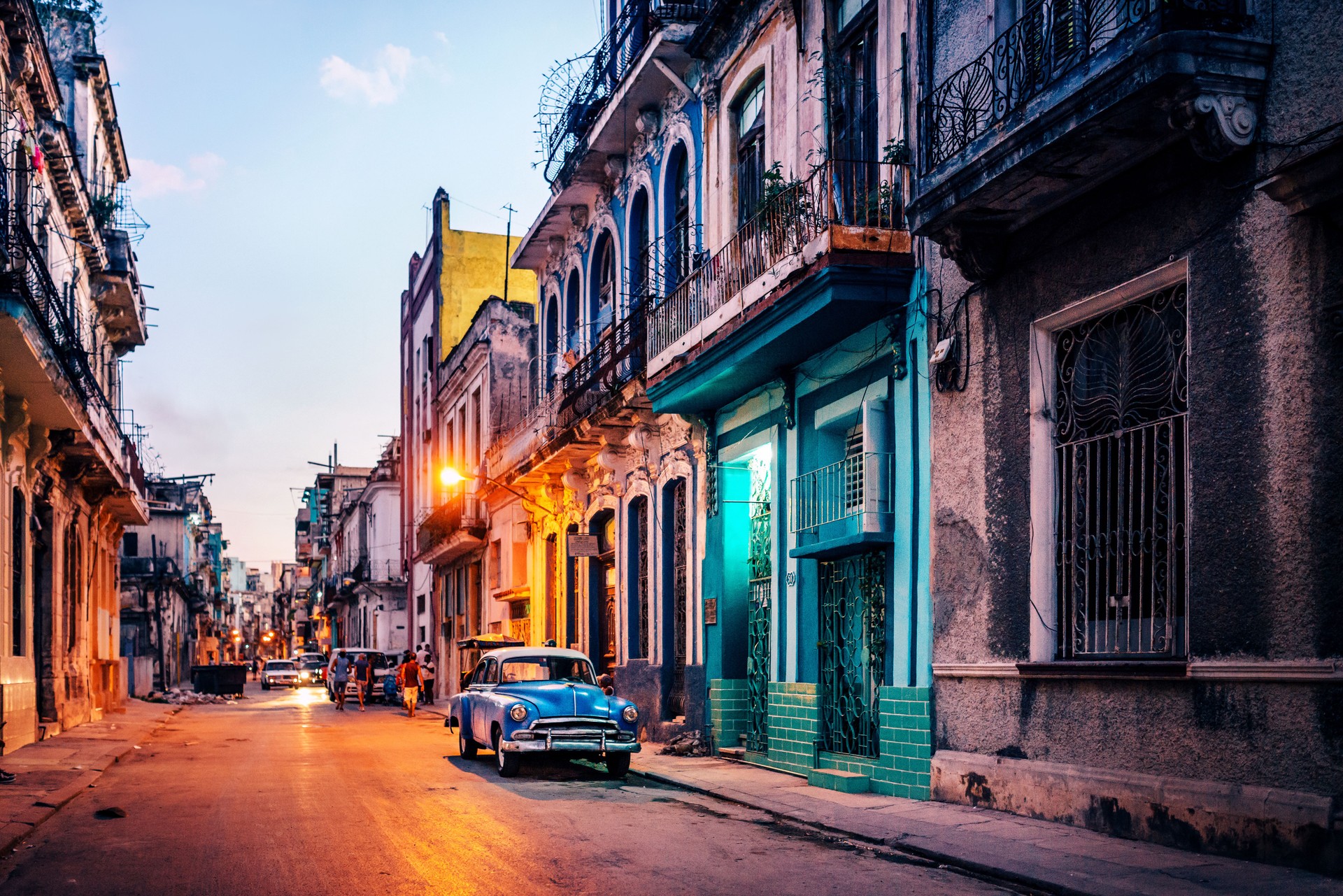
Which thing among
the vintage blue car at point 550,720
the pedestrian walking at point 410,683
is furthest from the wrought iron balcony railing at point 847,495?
the pedestrian walking at point 410,683

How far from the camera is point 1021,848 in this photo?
29.1ft

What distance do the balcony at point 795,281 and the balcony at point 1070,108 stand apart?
1.12 metres

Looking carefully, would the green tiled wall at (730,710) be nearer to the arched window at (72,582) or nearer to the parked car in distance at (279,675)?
the arched window at (72,582)

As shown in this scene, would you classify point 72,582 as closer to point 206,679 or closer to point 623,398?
point 623,398

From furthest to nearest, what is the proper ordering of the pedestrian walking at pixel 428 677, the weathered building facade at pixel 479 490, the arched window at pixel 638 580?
the pedestrian walking at pixel 428 677
the weathered building facade at pixel 479 490
the arched window at pixel 638 580

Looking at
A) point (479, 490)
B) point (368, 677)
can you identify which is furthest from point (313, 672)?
point (479, 490)

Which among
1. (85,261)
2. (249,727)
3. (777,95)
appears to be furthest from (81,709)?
(777,95)

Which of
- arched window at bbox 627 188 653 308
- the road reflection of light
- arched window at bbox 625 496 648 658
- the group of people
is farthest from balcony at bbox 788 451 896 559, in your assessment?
the road reflection of light

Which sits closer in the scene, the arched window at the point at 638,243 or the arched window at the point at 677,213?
the arched window at the point at 677,213

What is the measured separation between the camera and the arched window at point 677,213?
18.8 m

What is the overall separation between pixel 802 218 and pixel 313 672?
50275mm

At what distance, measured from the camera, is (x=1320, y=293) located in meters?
7.93

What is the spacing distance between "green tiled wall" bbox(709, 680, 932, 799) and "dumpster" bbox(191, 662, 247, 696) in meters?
31.3

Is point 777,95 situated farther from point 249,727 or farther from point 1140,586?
point 249,727
